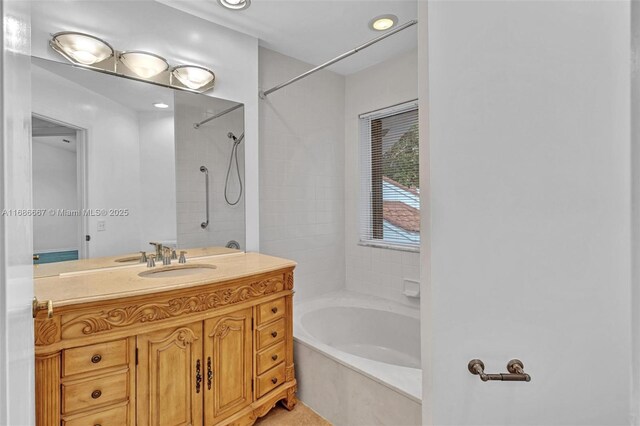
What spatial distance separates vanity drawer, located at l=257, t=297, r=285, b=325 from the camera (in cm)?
177

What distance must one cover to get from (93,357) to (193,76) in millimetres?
1661

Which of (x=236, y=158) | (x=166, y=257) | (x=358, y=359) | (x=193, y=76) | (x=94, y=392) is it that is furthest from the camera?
(x=236, y=158)

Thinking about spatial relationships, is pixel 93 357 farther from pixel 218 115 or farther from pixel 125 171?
pixel 218 115

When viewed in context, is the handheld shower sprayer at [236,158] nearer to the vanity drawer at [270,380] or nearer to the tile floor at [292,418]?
the vanity drawer at [270,380]

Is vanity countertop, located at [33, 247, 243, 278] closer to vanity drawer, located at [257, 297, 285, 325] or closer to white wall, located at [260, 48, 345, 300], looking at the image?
vanity drawer, located at [257, 297, 285, 325]

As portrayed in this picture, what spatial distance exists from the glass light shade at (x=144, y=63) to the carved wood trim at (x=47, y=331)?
1403 millimetres

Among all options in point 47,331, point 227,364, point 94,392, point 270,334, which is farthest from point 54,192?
point 270,334

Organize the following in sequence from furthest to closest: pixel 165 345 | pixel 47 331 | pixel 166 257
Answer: pixel 166 257 → pixel 165 345 → pixel 47 331

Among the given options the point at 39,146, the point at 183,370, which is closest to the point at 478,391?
the point at 183,370

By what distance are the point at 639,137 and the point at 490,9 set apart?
0.45m

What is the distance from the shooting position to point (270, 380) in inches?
72.4

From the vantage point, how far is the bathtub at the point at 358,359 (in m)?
1.55

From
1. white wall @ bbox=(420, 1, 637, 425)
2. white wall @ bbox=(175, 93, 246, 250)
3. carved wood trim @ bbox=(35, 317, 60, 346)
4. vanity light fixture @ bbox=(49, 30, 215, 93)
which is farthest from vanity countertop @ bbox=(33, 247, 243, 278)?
white wall @ bbox=(420, 1, 637, 425)

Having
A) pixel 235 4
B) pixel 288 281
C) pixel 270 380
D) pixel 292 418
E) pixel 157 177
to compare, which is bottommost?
pixel 292 418
